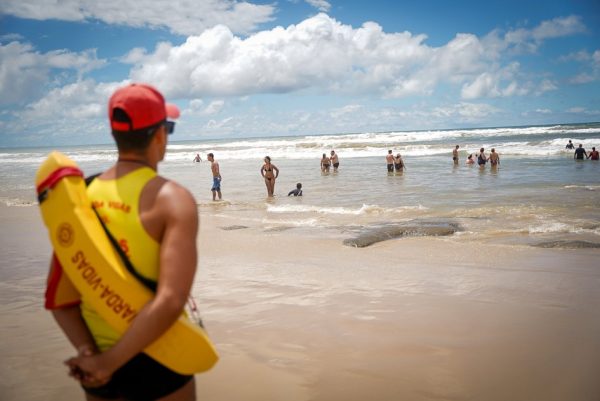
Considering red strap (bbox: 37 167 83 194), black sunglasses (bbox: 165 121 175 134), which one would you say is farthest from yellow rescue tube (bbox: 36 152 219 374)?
black sunglasses (bbox: 165 121 175 134)

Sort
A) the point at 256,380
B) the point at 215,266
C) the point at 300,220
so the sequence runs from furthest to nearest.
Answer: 1. the point at 300,220
2. the point at 215,266
3. the point at 256,380

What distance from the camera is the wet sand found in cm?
313

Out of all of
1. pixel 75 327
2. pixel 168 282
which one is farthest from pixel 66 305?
pixel 168 282

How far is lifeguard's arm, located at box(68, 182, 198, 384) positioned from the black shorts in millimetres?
81

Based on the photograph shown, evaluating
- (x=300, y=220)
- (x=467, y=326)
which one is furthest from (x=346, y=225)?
(x=467, y=326)

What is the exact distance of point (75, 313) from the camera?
1726 mm

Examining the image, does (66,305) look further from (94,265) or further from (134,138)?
(134,138)

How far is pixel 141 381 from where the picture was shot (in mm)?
1631

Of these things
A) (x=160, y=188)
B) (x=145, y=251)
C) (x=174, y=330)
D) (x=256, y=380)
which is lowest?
(x=256, y=380)

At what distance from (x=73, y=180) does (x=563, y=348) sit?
3.85m

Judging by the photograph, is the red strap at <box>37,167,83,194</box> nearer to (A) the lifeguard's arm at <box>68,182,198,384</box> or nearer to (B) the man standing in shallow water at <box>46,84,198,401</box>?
(B) the man standing in shallow water at <box>46,84,198,401</box>

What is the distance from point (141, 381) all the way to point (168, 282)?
0.44 metres

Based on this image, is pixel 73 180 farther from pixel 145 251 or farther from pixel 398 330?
pixel 398 330

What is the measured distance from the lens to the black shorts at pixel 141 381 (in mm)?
1615
